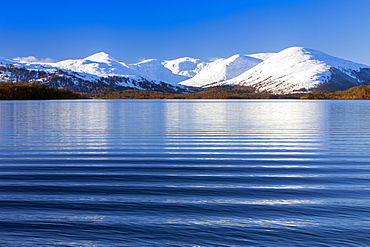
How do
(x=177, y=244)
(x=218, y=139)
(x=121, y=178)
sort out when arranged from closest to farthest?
(x=177, y=244) < (x=121, y=178) < (x=218, y=139)

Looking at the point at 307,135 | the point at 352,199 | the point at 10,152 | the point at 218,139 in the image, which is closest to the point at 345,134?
the point at 307,135

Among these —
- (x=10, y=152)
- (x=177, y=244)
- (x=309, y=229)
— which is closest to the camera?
(x=177, y=244)

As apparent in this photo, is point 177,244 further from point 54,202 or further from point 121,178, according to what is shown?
point 121,178

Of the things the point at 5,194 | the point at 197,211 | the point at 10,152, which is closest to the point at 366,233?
the point at 197,211

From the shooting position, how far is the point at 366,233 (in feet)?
31.2

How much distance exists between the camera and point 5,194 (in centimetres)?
1330

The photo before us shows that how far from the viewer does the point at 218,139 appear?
98.8ft

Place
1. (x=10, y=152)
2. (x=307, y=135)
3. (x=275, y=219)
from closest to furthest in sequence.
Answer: (x=275, y=219), (x=10, y=152), (x=307, y=135)

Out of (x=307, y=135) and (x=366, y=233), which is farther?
(x=307, y=135)

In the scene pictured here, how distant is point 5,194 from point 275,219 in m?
8.32

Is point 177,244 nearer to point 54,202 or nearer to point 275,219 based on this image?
point 275,219

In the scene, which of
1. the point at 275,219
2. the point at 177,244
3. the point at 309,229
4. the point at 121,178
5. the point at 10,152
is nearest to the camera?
the point at 177,244

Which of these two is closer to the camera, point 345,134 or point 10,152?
point 10,152

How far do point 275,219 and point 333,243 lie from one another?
187cm
